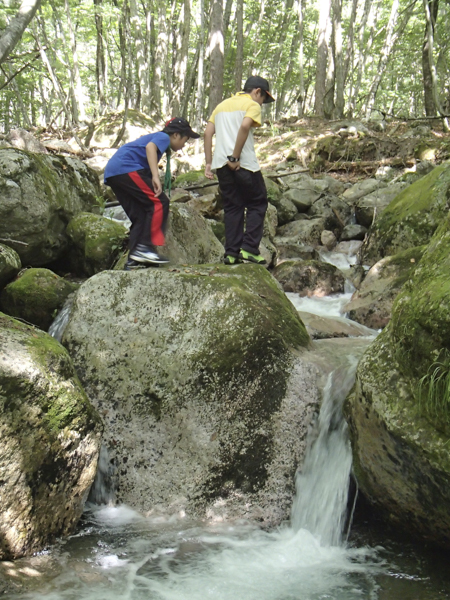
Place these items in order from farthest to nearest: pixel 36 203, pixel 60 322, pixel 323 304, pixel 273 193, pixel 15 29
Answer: pixel 273 193 < pixel 323 304 < pixel 36 203 < pixel 15 29 < pixel 60 322

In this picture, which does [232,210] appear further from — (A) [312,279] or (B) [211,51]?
(B) [211,51]

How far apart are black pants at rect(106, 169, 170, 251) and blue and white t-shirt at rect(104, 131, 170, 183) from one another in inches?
2.2

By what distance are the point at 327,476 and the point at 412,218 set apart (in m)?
6.35

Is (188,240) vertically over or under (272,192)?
under

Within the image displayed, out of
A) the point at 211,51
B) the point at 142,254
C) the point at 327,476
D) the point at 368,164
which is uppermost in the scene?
the point at 211,51

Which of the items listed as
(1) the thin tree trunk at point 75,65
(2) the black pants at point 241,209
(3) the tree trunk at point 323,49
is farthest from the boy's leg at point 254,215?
(1) the thin tree trunk at point 75,65

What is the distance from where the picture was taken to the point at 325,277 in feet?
28.7

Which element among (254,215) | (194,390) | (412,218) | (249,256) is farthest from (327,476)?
(412,218)

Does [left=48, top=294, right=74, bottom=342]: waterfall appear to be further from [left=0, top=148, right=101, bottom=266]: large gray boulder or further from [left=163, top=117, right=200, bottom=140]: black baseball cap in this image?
[left=163, top=117, right=200, bottom=140]: black baseball cap

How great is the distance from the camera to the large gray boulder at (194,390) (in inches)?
158

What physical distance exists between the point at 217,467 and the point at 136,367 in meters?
1.10

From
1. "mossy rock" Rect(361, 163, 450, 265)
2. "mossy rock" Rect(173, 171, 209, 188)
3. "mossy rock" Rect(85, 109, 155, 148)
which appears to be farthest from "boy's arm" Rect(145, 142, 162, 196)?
"mossy rock" Rect(85, 109, 155, 148)

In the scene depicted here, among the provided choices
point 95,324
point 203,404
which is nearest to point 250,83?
point 95,324

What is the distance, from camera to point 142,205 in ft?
17.3
